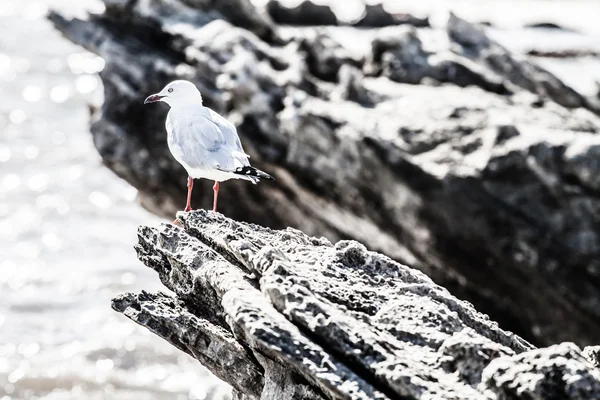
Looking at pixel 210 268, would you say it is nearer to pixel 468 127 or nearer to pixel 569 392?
pixel 569 392

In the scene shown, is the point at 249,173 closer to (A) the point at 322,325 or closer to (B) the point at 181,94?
(B) the point at 181,94

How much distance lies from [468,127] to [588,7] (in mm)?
20635

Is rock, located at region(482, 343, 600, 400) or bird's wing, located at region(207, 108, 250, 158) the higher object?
rock, located at region(482, 343, 600, 400)

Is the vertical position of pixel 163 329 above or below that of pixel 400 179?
above

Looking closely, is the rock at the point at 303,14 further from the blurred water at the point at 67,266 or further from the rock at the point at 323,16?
the blurred water at the point at 67,266

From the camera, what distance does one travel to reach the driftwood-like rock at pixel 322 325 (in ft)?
16.7

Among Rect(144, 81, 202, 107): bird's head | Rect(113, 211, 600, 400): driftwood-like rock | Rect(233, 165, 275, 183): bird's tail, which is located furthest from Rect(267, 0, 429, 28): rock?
Rect(113, 211, 600, 400): driftwood-like rock

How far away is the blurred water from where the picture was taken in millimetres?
18219

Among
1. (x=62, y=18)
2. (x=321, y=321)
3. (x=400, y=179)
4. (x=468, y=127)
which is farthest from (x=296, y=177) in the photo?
(x=321, y=321)

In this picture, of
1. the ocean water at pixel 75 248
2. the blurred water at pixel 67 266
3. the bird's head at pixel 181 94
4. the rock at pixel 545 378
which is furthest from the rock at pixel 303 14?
the rock at pixel 545 378

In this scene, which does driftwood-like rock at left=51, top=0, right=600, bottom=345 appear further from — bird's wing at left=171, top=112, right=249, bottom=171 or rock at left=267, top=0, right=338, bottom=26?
bird's wing at left=171, top=112, right=249, bottom=171

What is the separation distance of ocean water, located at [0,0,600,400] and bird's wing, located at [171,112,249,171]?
31.1ft

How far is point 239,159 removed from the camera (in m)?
8.80

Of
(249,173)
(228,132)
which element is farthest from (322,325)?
(228,132)
